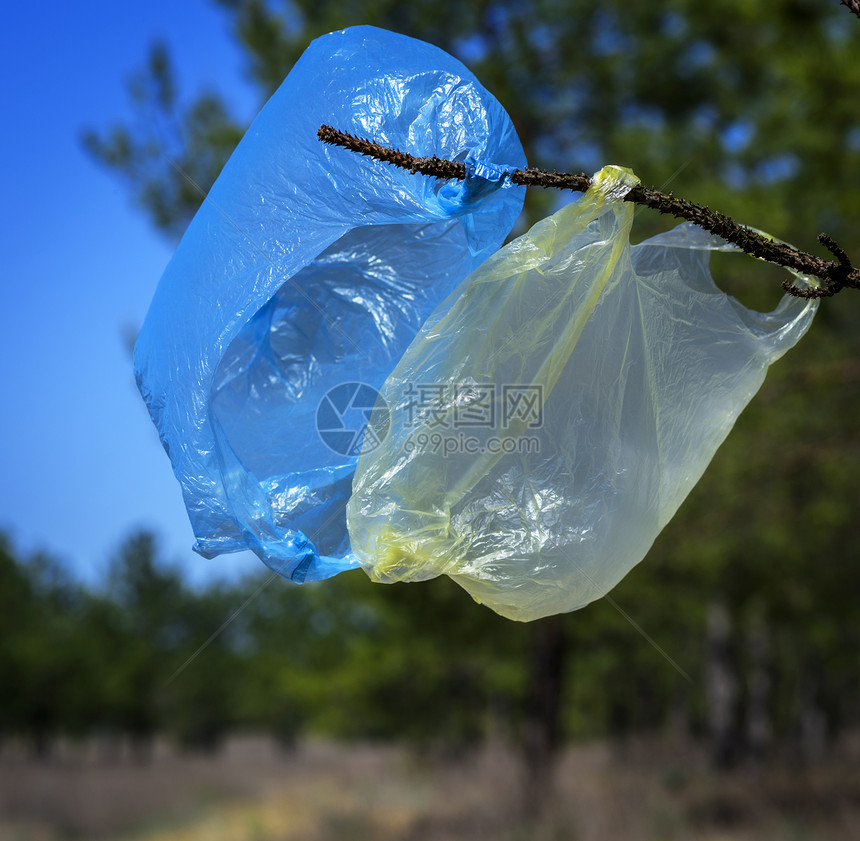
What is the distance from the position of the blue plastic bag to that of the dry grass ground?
22.7 ft

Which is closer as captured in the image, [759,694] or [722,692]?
[722,692]

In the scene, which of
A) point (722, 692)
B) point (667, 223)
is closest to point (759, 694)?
point (722, 692)

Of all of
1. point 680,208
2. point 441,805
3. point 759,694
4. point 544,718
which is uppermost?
point 680,208

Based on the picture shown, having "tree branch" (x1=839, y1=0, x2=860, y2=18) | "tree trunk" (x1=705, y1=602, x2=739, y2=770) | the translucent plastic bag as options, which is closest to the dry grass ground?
"tree trunk" (x1=705, y1=602, x2=739, y2=770)

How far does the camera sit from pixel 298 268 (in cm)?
157

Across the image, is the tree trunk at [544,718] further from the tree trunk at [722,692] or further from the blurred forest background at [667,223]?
the tree trunk at [722,692]

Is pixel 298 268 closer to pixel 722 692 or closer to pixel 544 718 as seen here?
pixel 544 718

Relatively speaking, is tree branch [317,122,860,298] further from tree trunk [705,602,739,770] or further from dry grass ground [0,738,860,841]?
Answer: tree trunk [705,602,739,770]

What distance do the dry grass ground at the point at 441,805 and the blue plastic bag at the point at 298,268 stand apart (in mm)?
6906

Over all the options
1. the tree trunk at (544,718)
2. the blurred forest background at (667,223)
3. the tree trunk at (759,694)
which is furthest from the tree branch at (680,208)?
the tree trunk at (759,694)

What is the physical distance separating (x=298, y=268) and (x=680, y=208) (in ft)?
2.46

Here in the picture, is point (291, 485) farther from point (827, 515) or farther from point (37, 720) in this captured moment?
point (37, 720)

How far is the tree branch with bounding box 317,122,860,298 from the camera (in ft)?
3.94

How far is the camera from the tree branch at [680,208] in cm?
120
